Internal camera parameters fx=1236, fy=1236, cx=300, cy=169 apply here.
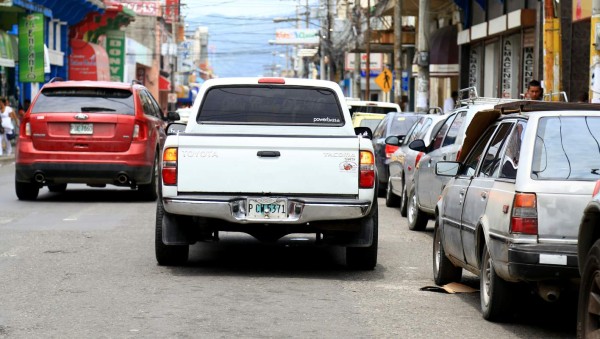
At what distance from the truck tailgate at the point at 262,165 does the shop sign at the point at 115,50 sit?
65.4m

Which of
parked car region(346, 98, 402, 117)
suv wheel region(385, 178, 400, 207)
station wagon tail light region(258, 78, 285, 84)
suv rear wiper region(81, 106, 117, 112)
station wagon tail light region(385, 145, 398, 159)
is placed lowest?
suv wheel region(385, 178, 400, 207)

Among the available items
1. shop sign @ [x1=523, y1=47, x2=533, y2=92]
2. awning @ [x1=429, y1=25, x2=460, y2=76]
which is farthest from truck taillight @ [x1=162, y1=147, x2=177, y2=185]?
awning @ [x1=429, y1=25, x2=460, y2=76]

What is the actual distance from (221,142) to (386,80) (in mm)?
39383

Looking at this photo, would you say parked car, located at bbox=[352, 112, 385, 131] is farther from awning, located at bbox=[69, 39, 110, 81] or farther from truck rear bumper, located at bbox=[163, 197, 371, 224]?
awning, located at bbox=[69, 39, 110, 81]

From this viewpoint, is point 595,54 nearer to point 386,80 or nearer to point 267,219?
point 267,219

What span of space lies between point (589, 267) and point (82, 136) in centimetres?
1267

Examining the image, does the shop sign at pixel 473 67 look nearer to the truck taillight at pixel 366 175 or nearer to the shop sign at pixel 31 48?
the shop sign at pixel 31 48

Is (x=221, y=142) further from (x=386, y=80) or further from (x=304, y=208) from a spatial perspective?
(x=386, y=80)

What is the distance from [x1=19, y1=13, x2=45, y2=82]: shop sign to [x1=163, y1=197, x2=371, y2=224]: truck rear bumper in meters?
37.4

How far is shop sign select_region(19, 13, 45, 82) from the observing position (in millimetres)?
46625

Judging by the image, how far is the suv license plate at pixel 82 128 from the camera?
18.3 meters

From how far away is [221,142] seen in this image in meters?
10.5

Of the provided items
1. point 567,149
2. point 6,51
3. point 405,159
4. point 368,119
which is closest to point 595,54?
point 405,159

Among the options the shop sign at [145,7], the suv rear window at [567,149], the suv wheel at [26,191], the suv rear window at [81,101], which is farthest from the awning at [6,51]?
the shop sign at [145,7]
